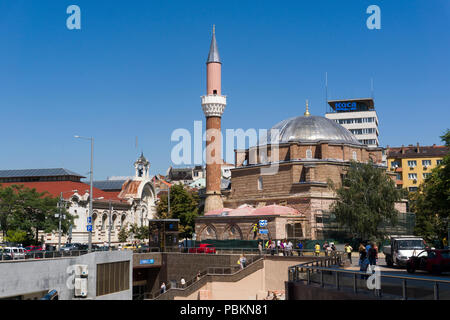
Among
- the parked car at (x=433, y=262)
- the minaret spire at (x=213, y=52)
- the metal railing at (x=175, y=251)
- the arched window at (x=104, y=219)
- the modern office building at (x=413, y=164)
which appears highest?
the minaret spire at (x=213, y=52)

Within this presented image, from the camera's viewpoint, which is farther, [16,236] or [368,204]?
[16,236]

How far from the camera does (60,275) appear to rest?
2888 centimetres

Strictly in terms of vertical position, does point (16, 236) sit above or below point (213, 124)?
below

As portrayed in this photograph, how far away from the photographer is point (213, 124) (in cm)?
6219

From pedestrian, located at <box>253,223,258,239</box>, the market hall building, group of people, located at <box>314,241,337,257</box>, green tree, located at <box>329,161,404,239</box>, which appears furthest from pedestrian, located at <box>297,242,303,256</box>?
the market hall building

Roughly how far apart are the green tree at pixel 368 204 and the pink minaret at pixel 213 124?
17.1m

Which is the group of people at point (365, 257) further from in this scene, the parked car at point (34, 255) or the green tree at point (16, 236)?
the green tree at point (16, 236)

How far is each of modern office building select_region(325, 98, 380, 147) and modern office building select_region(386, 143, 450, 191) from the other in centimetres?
1219

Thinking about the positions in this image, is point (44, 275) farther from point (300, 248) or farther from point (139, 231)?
point (139, 231)

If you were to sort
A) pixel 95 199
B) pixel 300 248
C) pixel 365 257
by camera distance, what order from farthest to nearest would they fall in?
1. pixel 95 199
2. pixel 300 248
3. pixel 365 257

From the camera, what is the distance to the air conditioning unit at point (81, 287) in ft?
97.1

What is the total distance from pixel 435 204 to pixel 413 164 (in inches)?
2104

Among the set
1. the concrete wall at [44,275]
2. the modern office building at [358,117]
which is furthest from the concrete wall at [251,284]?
the modern office building at [358,117]

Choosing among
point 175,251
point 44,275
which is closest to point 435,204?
point 175,251
